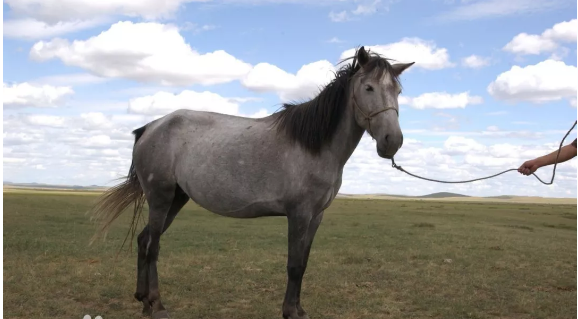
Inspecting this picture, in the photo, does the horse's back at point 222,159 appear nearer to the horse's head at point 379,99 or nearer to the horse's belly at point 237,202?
the horse's belly at point 237,202

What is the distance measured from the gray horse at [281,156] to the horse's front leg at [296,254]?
0.01 meters

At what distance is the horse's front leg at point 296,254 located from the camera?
217 inches

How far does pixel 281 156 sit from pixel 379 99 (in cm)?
126

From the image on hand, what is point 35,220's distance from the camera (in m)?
19.9

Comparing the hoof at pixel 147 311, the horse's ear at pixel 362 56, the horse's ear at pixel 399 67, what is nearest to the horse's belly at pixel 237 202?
the hoof at pixel 147 311

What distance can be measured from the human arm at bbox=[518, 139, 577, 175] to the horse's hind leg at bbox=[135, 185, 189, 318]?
13.6 ft

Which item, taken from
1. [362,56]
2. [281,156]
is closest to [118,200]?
[281,156]

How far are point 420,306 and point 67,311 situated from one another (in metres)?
4.72

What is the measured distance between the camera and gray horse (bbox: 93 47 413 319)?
541 cm

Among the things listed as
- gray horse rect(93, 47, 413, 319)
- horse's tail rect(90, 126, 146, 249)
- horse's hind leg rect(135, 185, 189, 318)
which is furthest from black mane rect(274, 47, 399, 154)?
horse's tail rect(90, 126, 146, 249)

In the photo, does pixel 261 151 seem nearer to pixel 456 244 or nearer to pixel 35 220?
pixel 456 244

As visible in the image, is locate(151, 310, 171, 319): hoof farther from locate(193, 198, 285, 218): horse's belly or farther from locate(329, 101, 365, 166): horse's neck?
locate(329, 101, 365, 166): horse's neck

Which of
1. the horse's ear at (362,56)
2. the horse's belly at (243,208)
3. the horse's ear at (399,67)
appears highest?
the horse's ear at (362,56)

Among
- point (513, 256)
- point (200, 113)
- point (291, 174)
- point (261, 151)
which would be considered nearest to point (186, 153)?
point (200, 113)
